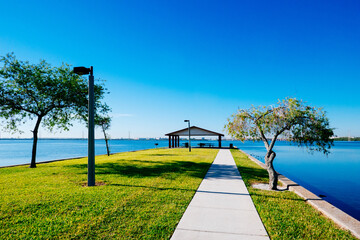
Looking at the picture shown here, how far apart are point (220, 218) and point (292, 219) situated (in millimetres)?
1554

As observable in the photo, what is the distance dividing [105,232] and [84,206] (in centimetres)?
167

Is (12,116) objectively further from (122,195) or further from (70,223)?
(70,223)

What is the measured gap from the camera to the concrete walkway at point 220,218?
337 cm

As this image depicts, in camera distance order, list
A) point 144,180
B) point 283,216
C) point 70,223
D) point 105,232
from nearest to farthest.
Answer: point 105,232 → point 70,223 → point 283,216 → point 144,180

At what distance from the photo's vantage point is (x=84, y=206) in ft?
15.5

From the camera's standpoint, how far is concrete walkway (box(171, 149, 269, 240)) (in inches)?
133

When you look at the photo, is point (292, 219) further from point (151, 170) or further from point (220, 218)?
point (151, 170)

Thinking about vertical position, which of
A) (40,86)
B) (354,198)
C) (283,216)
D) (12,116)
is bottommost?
(354,198)

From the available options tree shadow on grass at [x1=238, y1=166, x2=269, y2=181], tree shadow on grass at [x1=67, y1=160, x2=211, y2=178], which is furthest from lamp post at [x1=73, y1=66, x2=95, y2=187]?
tree shadow on grass at [x1=238, y1=166, x2=269, y2=181]

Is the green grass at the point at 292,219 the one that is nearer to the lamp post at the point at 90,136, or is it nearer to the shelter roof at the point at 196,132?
the lamp post at the point at 90,136

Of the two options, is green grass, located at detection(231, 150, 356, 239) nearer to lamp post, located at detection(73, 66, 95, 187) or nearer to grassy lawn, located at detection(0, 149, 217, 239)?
grassy lawn, located at detection(0, 149, 217, 239)

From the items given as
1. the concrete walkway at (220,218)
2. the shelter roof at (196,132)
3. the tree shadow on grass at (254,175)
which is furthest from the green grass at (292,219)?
the shelter roof at (196,132)

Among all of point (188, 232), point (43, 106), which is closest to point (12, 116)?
point (43, 106)

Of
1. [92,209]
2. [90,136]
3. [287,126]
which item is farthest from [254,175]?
[90,136]
